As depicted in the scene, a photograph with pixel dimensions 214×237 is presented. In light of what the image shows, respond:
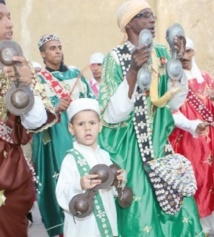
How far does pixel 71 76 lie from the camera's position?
22.3ft

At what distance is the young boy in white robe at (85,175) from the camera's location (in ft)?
12.9

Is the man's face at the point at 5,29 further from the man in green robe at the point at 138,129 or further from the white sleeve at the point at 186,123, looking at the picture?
the white sleeve at the point at 186,123

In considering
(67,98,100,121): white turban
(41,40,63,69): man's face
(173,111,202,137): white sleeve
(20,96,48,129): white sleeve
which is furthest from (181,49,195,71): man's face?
(20,96,48,129): white sleeve

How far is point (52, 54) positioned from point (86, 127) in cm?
286

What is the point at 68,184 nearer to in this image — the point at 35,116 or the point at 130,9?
the point at 35,116

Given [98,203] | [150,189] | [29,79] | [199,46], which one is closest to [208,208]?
[150,189]

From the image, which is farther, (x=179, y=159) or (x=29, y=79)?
(x=179, y=159)

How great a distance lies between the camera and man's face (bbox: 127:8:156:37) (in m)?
4.52

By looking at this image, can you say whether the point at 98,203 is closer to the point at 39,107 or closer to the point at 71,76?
the point at 39,107

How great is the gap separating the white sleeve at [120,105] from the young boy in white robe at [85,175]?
94mm

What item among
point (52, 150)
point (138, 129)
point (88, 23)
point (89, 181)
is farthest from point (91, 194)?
point (88, 23)

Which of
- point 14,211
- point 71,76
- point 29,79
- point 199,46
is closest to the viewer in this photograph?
point 29,79

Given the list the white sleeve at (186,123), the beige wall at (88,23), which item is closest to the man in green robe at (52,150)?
the white sleeve at (186,123)

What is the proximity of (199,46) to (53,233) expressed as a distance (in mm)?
6555
